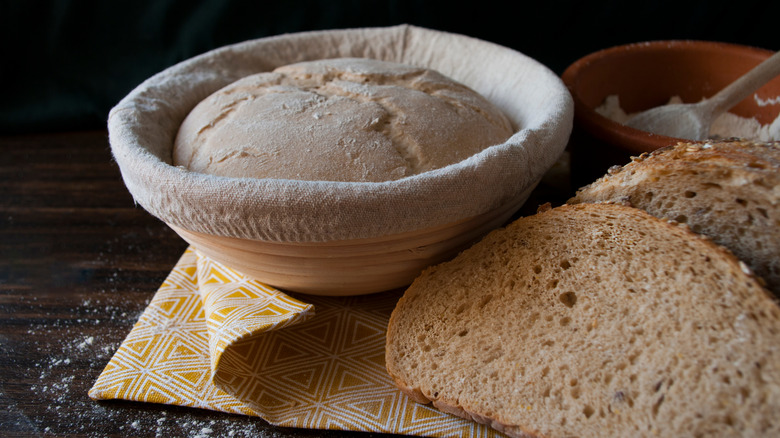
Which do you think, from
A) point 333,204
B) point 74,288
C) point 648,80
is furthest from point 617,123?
point 74,288

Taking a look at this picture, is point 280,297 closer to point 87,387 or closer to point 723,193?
point 87,387

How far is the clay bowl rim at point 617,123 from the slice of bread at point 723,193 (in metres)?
0.21

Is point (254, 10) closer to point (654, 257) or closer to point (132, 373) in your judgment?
point (132, 373)

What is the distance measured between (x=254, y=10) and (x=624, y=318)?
181 cm

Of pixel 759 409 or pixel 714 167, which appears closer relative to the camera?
pixel 759 409

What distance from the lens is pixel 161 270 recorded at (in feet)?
4.91

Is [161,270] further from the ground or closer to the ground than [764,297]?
closer to the ground

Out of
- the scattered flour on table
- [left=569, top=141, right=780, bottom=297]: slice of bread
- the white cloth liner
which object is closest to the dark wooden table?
the scattered flour on table

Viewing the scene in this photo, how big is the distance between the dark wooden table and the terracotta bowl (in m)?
0.27

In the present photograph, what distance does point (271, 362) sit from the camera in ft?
3.73

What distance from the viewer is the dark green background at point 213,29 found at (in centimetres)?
196

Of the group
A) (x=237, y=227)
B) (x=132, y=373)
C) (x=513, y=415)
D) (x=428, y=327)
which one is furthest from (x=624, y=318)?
(x=132, y=373)

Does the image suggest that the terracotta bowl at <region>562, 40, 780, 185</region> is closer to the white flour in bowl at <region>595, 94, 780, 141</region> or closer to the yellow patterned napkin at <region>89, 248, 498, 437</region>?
the white flour in bowl at <region>595, 94, 780, 141</region>

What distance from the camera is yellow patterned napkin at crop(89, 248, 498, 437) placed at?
1021mm
